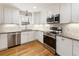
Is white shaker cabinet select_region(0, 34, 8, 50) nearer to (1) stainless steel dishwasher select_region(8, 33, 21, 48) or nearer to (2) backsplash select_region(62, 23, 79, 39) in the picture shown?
(1) stainless steel dishwasher select_region(8, 33, 21, 48)

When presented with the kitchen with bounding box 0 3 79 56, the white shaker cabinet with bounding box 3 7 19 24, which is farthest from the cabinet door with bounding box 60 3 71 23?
the white shaker cabinet with bounding box 3 7 19 24

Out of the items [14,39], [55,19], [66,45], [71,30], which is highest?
[55,19]

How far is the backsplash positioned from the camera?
144 cm

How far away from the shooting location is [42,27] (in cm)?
129

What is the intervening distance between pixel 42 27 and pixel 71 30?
571mm

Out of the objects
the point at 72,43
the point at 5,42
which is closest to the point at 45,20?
the point at 72,43

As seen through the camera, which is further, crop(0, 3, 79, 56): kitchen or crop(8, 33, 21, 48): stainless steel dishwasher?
crop(8, 33, 21, 48): stainless steel dishwasher

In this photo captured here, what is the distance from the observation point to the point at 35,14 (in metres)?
1.24

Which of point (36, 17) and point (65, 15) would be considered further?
point (65, 15)

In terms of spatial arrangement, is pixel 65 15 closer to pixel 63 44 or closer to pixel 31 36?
pixel 63 44

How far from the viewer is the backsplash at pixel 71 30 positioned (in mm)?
1444

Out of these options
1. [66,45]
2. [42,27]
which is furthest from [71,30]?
[42,27]

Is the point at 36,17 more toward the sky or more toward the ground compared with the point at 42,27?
more toward the sky

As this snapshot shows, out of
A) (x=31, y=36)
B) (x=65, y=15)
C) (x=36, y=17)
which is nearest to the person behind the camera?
(x=36, y=17)
